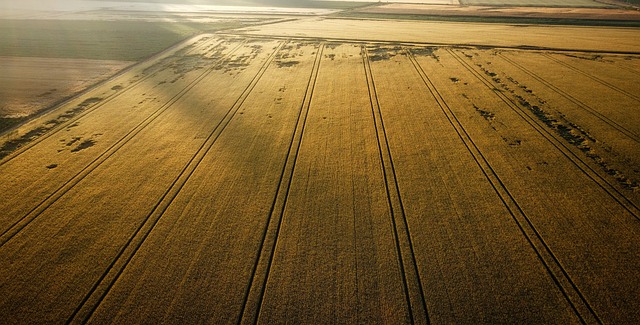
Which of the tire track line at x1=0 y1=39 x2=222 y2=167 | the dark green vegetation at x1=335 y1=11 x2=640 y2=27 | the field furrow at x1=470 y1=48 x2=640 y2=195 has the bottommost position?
the field furrow at x1=470 y1=48 x2=640 y2=195

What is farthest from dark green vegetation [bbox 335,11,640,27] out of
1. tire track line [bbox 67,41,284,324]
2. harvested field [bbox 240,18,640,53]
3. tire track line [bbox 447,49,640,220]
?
tire track line [bbox 67,41,284,324]

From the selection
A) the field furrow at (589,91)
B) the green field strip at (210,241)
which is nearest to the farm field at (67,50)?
the green field strip at (210,241)

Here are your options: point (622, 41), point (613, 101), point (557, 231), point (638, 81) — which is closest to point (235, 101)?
point (557, 231)

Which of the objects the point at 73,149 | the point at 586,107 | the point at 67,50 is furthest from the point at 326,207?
the point at 67,50

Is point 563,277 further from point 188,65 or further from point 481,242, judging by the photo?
point 188,65

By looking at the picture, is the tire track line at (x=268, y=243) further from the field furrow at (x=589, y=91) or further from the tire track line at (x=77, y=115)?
the field furrow at (x=589, y=91)

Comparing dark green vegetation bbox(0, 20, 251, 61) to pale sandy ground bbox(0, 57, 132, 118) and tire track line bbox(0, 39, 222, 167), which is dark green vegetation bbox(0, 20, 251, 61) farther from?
tire track line bbox(0, 39, 222, 167)
